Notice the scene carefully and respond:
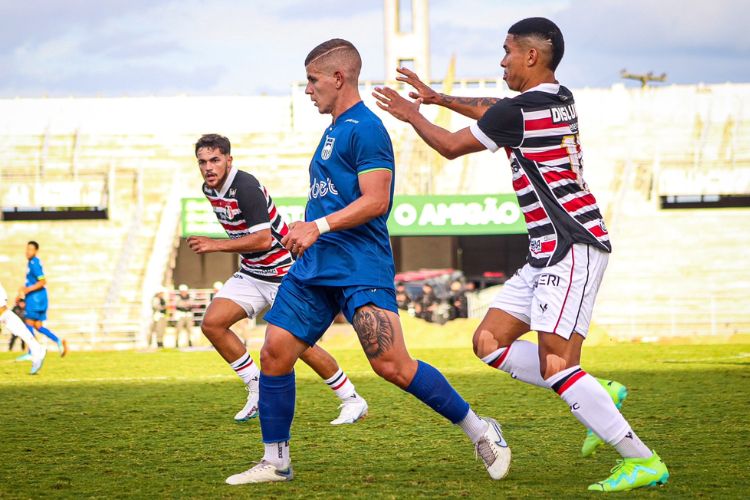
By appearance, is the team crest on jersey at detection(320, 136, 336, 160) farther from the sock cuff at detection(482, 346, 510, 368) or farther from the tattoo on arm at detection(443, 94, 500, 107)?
the sock cuff at detection(482, 346, 510, 368)

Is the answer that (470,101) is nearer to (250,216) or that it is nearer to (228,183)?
(250,216)

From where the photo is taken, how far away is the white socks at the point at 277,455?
213 inches

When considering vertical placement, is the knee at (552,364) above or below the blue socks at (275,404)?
above

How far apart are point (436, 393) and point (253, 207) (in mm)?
3095

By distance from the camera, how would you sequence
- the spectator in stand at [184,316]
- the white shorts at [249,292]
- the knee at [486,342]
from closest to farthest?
the knee at [486,342], the white shorts at [249,292], the spectator in stand at [184,316]

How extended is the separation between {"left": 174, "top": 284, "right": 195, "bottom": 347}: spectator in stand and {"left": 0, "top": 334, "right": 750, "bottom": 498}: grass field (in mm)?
12420

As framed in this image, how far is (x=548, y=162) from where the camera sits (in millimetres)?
5086

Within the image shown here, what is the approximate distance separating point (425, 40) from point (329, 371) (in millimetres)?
43209

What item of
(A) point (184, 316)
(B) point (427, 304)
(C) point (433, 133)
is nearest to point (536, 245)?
(C) point (433, 133)

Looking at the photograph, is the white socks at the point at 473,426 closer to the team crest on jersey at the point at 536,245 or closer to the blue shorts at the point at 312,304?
the blue shorts at the point at 312,304

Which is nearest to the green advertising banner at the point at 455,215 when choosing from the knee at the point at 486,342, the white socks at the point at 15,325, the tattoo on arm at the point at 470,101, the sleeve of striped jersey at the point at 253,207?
the white socks at the point at 15,325

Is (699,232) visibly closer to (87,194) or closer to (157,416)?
(87,194)

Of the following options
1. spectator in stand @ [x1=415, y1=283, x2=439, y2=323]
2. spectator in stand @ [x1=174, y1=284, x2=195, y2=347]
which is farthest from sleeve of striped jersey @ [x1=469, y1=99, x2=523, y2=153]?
spectator in stand @ [x1=415, y1=283, x2=439, y2=323]

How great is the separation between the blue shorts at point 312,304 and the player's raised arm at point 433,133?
31.4 inches
